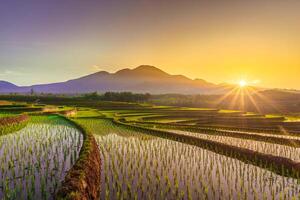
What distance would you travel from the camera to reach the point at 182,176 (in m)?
11.6

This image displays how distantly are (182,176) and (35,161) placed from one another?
7.26 m

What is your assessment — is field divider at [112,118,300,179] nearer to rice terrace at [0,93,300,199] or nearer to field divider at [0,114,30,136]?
rice terrace at [0,93,300,199]

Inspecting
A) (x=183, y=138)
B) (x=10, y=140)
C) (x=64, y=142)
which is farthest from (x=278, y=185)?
(x=10, y=140)

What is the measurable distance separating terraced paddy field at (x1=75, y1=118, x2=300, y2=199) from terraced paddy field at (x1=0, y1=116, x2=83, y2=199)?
194 centimetres

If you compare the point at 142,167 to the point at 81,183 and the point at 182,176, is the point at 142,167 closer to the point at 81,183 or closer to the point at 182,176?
the point at 182,176

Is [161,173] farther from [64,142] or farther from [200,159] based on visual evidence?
[64,142]

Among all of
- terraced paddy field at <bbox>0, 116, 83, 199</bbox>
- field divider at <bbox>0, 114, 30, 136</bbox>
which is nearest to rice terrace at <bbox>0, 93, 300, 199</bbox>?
terraced paddy field at <bbox>0, 116, 83, 199</bbox>

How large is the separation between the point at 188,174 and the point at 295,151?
371 inches

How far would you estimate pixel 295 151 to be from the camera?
55.9 ft

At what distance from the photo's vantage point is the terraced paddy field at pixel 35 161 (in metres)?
9.09

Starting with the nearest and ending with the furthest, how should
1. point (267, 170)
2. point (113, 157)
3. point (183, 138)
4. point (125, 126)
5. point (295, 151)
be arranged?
point (267, 170)
point (113, 157)
point (295, 151)
point (183, 138)
point (125, 126)

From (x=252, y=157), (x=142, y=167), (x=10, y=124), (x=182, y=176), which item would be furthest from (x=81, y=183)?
(x=10, y=124)

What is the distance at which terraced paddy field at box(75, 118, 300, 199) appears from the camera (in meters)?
9.70

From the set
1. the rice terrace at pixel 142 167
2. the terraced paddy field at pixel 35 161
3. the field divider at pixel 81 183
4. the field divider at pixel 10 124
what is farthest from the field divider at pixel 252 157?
the field divider at pixel 10 124
